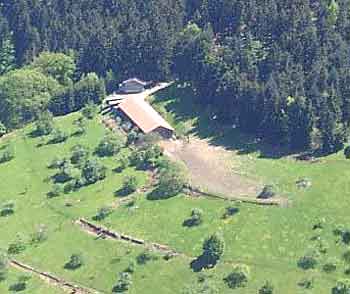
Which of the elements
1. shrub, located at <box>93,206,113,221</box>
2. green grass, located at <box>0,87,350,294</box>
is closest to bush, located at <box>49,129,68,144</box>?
green grass, located at <box>0,87,350,294</box>

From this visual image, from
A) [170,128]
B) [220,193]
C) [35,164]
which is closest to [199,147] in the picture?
[170,128]

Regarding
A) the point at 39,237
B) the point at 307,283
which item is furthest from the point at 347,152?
the point at 39,237

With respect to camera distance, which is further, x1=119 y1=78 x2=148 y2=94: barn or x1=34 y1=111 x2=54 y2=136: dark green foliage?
x1=119 y1=78 x2=148 y2=94: barn

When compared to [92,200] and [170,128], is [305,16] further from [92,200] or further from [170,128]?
[92,200]

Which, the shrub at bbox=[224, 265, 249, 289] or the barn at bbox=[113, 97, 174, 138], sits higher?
Answer: the barn at bbox=[113, 97, 174, 138]

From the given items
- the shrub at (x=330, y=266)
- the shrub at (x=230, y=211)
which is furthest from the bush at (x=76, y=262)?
the shrub at (x=330, y=266)

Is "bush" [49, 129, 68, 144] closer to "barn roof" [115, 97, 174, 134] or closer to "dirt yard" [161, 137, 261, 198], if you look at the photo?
"barn roof" [115, 97, 174, 134]

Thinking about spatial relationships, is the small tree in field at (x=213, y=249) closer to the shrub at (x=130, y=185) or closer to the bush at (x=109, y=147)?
the shrub at (x=130, y=185)

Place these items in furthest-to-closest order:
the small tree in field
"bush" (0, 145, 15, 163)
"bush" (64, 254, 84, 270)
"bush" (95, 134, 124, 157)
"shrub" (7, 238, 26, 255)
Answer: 1. "bush" (0, 145, 15, 163)
2. "bush" (95, 134, 124, 157)
3. "shrub" (7, 238, 26, 255)
4. "bush" (64, 254, 84, 270)
5. the small tree in field

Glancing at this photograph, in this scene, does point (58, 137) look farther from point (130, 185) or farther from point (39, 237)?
point (39, 237)
